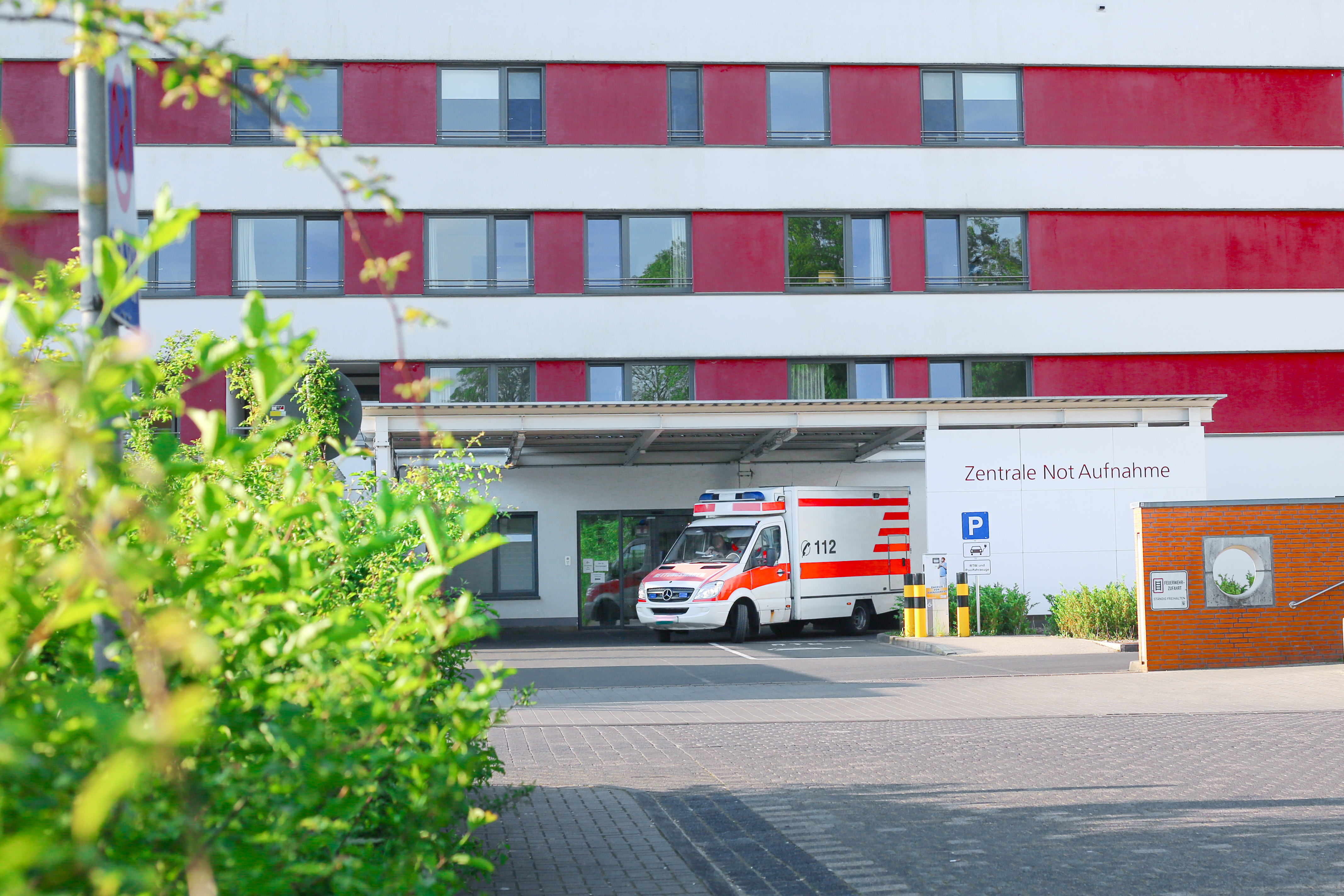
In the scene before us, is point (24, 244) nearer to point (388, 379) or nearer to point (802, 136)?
point (388, 379)

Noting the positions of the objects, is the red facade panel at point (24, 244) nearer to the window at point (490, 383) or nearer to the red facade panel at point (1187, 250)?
the window at point (490, 383)

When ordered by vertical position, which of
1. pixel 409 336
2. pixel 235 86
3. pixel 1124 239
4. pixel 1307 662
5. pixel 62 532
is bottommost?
pixel 1307 662

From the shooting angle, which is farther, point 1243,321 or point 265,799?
point 1243,321

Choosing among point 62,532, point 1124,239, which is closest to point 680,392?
point 1124,239

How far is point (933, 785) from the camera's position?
8344 millimetres

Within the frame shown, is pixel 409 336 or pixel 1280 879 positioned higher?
pixel 409 336

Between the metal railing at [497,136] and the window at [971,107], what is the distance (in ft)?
26.8

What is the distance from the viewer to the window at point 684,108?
27.0 meters

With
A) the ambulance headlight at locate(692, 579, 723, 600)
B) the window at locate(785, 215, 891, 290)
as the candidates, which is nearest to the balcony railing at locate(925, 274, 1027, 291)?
the window at locate(785, 215, 891, 290)

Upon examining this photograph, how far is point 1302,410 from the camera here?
27828 millimetres

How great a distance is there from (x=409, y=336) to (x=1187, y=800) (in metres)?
20.5

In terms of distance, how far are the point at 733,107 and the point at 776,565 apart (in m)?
10.0

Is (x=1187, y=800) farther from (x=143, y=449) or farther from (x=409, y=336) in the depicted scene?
(x=409, y=336)

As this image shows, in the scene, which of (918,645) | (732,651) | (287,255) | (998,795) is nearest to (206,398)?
(287,255)
